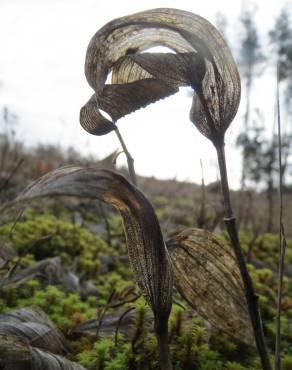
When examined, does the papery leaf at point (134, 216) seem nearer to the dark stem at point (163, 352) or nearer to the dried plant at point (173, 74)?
the dark stem at point (163, 352)

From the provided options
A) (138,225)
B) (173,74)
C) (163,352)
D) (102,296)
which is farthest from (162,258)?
(102,296)

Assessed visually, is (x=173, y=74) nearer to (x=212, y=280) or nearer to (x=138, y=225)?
(x=138, y=225)

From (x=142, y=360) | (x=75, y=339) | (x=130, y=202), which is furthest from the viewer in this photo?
(x=75, y=339)

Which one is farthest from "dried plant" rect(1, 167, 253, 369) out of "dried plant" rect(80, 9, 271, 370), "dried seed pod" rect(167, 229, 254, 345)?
"dried plant" rect(80, 9, 271, 370)

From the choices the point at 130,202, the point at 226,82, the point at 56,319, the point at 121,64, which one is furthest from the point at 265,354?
the point at 56,319

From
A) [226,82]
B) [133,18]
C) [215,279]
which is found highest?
[133,18]

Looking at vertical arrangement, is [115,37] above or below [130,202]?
above

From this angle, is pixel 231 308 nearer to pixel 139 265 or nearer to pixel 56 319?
pixel 139 265
